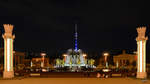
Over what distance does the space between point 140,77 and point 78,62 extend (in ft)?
113

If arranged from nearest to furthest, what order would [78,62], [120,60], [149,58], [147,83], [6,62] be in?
[147,83] → [6,62] → [78,62] → [149,58] → [120,60]

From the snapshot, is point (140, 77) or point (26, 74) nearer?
point (140, 77)

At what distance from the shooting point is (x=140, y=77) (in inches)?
891

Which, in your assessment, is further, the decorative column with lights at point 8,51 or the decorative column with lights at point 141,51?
the decorative column with lights at point 141,51

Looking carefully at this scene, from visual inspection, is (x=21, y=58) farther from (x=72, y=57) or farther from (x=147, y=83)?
(x=147, y=83)

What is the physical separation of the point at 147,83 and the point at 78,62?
126ft

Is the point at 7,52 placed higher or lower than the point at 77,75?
higher

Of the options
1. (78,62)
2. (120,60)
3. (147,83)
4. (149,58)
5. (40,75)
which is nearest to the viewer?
(147,83)

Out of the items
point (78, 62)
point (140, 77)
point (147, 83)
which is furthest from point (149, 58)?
point (147, 83)

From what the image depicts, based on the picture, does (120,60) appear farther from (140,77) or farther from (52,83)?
(52,83)

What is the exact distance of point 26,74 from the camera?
1032 inches

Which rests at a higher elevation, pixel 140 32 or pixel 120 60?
pixel 140 32

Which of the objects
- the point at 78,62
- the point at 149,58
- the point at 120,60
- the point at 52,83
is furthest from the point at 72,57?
the point at 52,83

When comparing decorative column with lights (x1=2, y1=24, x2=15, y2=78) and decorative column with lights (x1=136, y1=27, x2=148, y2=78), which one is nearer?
decorative column with lights (x1=2, y1=24, x2=15, y2=78)
